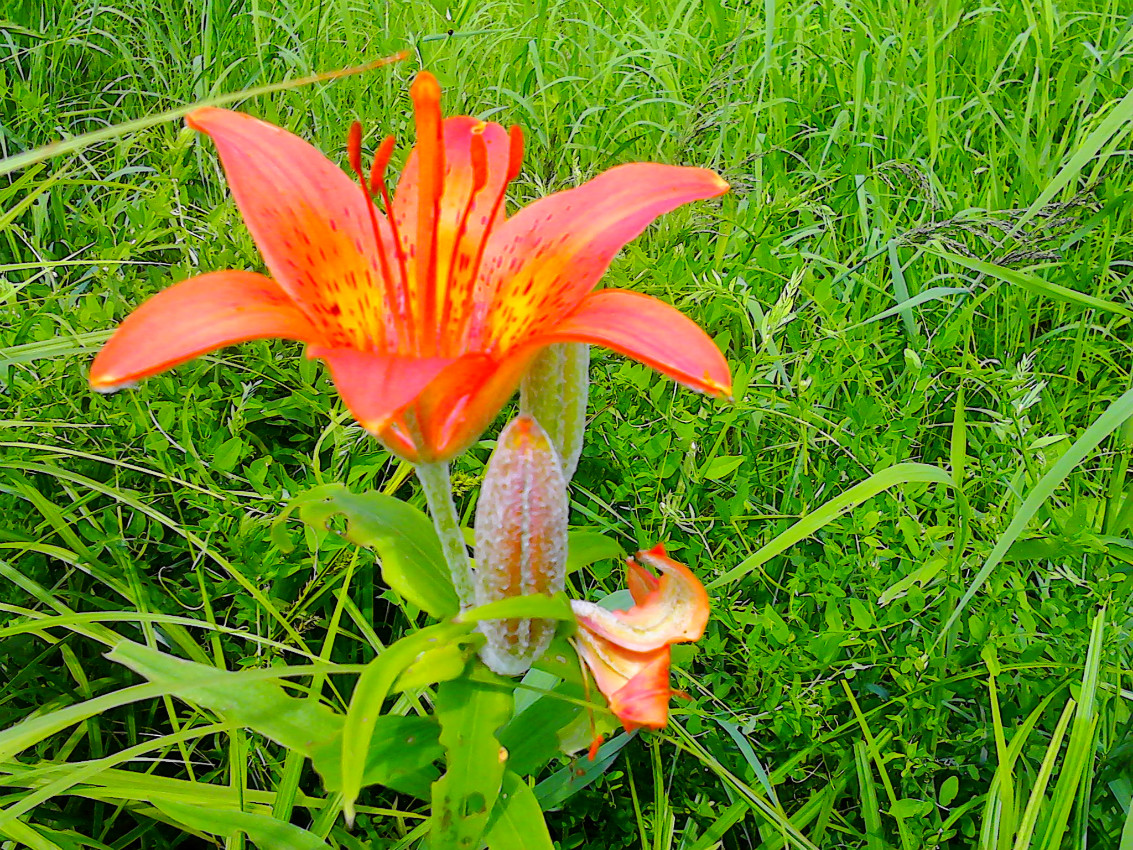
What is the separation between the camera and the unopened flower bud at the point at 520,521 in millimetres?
590

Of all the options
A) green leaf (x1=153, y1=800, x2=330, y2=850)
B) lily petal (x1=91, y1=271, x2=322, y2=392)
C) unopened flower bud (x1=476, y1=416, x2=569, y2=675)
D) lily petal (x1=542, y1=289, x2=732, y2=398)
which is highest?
lily petal (x1=91, y1=271, x2=322, y2=392)

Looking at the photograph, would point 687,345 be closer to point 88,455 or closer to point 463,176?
point 463,176

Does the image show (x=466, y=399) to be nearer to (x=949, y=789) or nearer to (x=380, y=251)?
(x=380, y=251)

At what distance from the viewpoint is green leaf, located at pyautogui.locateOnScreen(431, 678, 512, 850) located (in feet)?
2.25

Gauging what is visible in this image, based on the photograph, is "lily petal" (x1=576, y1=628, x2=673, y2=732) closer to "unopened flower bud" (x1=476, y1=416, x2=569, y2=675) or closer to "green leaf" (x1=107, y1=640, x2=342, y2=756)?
"unopened flower bud" (x1=476, y1=416, x2=569, y2=675)

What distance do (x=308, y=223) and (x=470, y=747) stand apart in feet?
1.17

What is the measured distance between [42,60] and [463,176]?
1.23 metres

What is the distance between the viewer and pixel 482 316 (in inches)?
25.2

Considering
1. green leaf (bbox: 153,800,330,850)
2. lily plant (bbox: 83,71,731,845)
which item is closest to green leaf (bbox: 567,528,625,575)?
lily plant (bbox: 83,71,731,845)

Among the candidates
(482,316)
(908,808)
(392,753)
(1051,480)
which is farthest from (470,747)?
(1051,480)

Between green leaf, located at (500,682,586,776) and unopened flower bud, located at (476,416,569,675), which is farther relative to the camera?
green leaf, located at (500,682,586,776)

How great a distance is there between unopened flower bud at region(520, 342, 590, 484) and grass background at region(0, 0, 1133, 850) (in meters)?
0.23

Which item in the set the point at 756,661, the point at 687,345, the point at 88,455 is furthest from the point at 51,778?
the point at 687,345

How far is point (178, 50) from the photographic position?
1.71m
